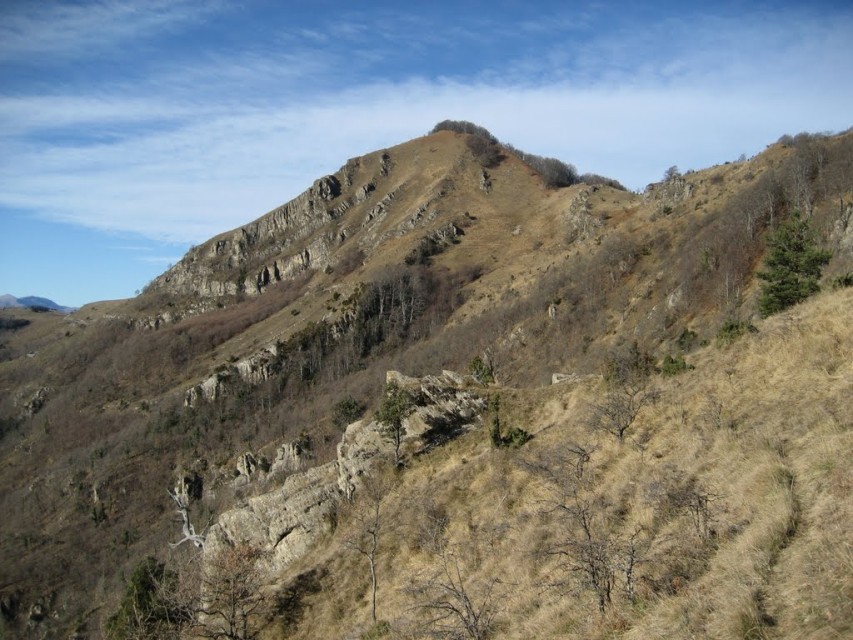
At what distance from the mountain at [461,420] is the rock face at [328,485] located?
0.18 m

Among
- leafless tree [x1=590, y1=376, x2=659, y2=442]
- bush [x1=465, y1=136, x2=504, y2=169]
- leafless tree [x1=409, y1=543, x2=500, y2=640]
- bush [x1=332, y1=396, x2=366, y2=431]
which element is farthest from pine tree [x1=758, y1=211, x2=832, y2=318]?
bush [x1=465, y1=136, x2=504, y2=169]

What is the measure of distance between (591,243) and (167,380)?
10776cm

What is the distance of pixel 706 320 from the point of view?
51812mm

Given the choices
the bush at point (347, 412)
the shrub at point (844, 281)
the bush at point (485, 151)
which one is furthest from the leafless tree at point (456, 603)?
the bush at point (485, 151)

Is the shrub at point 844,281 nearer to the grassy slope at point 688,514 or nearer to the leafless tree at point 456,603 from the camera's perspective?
the grassy slope at point 688,514

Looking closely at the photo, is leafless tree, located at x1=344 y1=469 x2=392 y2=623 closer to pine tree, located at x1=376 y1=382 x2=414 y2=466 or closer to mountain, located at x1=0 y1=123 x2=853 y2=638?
mountain, located at x1=0 y1=123 x2=853 y2=638

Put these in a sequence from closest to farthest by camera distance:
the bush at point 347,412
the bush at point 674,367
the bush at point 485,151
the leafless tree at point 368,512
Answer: the bush at point 674,367
the leafless tree at point 368,512
the bush at point 347,412
the bush at point 485,151

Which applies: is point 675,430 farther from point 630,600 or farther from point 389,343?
point 389,343

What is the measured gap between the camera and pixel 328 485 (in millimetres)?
31156

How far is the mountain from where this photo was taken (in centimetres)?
1038

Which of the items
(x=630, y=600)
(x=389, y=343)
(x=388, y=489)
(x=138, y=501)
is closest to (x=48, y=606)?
Result: (x=138, y=501)

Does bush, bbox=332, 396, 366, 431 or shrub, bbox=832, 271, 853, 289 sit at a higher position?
shrub, bbox=832, 271, 853, 289

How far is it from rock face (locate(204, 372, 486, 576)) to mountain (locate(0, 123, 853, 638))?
0.18 meters

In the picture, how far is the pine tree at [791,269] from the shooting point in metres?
26.9
